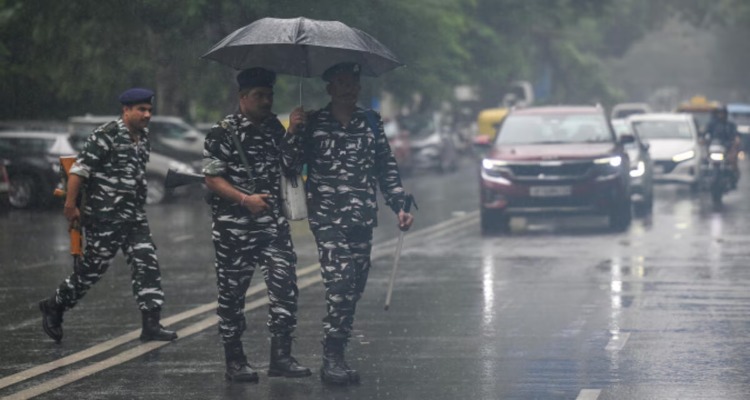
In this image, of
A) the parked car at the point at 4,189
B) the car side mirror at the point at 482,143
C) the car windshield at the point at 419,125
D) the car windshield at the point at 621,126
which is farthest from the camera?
the car windshield at the point at 419,125

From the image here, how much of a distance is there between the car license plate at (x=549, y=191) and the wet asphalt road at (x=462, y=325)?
83cm

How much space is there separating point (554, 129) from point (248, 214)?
44.2 feet

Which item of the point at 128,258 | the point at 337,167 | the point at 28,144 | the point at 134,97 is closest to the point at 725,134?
the point at 28,144

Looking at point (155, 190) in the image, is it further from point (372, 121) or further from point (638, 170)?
point (372, 121)

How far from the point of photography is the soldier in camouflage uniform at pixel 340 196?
895 centimetres

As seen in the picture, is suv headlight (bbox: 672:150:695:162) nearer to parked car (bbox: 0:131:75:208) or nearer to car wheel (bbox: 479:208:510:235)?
car wheel (bbox: 479:208:510:235)

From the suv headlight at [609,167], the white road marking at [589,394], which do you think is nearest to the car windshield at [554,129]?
the suv headlight at [609,167]

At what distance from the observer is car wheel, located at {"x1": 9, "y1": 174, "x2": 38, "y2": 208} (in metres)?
29.0

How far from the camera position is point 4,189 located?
27734mm

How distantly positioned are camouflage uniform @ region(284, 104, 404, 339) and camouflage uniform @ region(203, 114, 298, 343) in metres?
0.17

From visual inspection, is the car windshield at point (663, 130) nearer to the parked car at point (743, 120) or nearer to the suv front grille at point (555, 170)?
the suv front grille at point (555, 170)

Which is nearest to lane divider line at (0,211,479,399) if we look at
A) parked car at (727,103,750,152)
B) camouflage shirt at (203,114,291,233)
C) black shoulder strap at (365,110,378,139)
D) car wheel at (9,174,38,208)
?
camouflage shirt at (203,114,291,233)

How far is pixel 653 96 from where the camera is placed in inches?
4722

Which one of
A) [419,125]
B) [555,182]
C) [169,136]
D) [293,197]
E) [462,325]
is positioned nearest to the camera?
[293,197]
